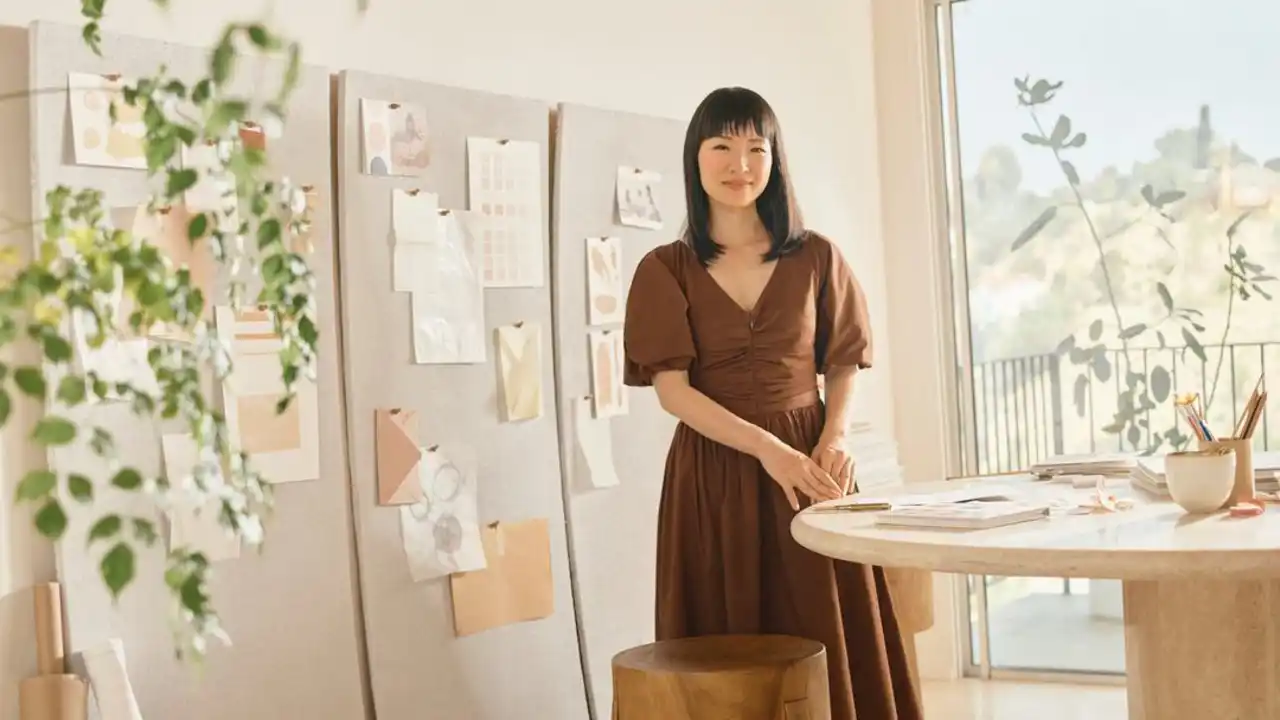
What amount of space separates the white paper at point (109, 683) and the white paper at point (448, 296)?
2.79 feet

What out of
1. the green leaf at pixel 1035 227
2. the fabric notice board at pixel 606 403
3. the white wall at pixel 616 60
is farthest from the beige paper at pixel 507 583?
the green leaf at pixel 1035 227

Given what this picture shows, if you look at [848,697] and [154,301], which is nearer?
[154,301]

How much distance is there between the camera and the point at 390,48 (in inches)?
109

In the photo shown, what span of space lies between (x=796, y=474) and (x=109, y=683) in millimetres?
1167

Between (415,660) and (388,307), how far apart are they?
69 centimetres

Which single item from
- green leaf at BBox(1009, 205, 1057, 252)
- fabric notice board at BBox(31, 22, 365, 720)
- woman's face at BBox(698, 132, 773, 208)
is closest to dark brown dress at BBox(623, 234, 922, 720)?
woman's face at BBox(698, 132, 773, 208)

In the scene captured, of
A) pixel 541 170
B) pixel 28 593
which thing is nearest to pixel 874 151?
pixel 541 170

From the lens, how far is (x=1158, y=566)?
159 cm

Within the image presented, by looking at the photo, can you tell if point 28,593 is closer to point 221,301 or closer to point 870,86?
point 221,301

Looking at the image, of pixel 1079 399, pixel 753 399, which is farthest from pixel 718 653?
pixel 1079 399

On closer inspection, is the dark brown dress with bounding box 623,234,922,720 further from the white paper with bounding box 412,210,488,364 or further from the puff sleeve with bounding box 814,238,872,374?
the white paper with bounding box 412,210,488,364

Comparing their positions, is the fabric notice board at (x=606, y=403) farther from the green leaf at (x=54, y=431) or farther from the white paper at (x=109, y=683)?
the green leaf at (x=54, y=431)

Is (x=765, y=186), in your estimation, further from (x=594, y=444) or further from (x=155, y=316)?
(x=155, y=316)

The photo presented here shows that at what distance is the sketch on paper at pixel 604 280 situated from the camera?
3.17m
